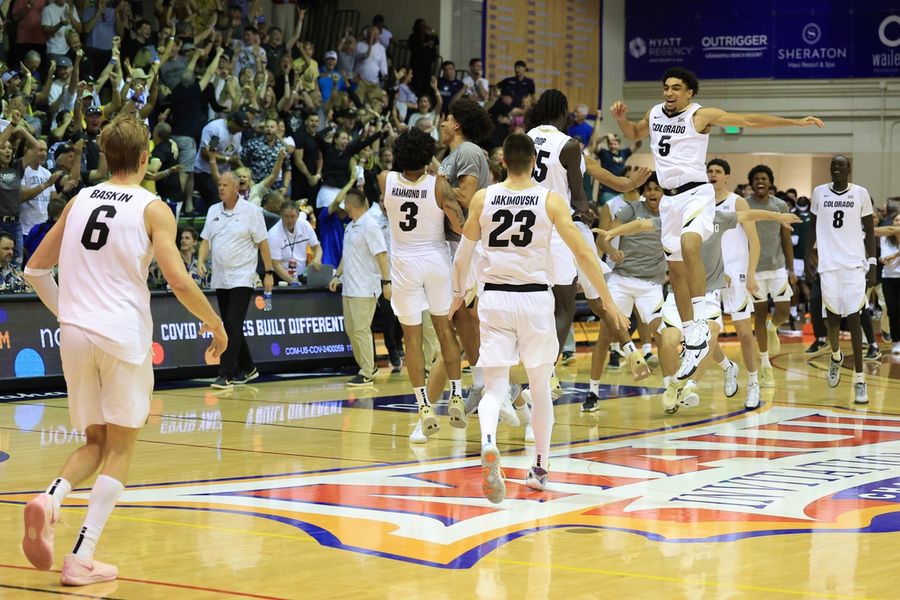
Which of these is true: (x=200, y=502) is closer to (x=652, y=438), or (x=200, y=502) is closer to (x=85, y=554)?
(x=85, y=554)

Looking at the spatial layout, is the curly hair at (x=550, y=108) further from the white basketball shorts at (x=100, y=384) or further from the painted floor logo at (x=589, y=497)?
the white basketball shorts at (x=100, y=384)

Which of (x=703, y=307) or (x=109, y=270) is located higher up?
(x=109, y=270)

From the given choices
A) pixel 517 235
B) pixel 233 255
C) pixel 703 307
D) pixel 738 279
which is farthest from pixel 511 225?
pixel 233 255

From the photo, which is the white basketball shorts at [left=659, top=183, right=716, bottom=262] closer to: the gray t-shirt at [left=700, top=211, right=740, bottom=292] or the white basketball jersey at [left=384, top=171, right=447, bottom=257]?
the gray t-shirt at [left=700, top=211, right=740, bottom=292]

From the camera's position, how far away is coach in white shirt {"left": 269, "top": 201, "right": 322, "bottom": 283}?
53.7 feet

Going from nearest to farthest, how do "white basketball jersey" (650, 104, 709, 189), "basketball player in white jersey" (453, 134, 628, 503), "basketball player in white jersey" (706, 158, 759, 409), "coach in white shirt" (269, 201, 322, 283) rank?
1. "basketball player in white jersey" (453, 134, 628, 503)
2. "white basketball jersey" (650, 104, 709, 189)
3. "basketball player in white jersey" (706, 158, 759, 409)
4. "coach in white shirt" (269, 201, 322, 283)

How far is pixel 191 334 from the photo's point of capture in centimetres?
1452

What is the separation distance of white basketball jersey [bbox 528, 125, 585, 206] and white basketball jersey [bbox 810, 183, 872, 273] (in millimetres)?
4465

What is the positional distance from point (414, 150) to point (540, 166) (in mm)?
1059

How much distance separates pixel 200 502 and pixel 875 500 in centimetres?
392

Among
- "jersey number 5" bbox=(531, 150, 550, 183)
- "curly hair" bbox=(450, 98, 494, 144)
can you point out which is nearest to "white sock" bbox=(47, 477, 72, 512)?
"curly hair" bbox=(450, 98, 494, 144)

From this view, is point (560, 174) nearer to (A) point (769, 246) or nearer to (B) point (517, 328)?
(B) point (517, 328)

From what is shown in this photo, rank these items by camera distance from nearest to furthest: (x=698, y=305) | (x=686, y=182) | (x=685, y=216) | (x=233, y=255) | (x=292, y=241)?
(x=685, y=216)
(x=686, y=182)
(x=698, y=305)
(x=233, y=255)
(x=292, y=241)

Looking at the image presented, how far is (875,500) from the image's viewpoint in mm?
7848
